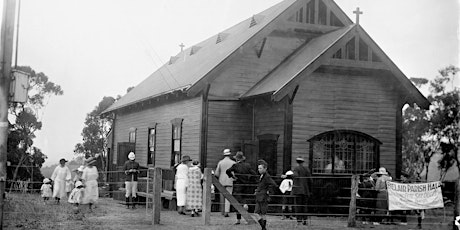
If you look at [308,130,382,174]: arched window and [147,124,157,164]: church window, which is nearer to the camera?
[308,130,382,174]: arched window

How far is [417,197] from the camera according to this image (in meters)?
14.6

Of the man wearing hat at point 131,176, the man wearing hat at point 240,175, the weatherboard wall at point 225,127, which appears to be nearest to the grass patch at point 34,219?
the man wearing hat at point 131,176

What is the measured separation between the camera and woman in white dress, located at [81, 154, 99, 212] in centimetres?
1697

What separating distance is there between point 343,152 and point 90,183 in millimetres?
8187

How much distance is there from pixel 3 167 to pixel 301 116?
10.4m

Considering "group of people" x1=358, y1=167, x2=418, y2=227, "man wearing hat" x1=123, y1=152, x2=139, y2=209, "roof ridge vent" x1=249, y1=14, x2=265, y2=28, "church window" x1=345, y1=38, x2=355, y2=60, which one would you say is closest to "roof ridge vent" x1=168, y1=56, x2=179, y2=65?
"roof ridge vent" x1=249, y1=14, x2=265, y2=28

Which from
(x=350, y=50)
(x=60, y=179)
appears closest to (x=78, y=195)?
(x=60, y=179)

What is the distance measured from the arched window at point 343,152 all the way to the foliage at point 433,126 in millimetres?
15574

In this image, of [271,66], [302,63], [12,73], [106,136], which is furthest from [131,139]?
[12,73]

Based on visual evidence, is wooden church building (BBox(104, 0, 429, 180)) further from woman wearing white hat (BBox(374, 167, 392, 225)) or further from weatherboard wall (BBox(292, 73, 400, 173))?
woman wearing white hat (BBox(374, 167, 392, 225))

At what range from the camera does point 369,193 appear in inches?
632

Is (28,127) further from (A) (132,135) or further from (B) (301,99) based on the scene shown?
(B) (301,99)

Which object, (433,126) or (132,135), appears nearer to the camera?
(132,135)

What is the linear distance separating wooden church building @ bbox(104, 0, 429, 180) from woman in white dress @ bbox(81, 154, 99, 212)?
→ 4.18 metres
